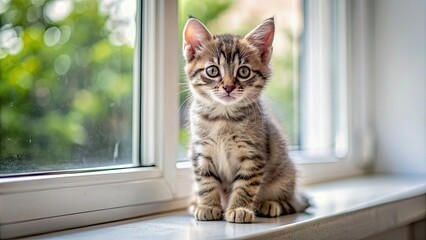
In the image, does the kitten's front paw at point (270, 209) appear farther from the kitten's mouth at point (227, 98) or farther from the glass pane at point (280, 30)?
the glass pane at point (280, 30)

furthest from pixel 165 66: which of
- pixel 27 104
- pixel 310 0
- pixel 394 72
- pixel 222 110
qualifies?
pixel 394 72

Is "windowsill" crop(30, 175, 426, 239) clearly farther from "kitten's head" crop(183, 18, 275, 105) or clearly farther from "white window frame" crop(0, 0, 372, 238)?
"kitten's head" crop(183, 18, 275, 105)

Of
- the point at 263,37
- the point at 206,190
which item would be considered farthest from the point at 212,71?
the point at 206,190

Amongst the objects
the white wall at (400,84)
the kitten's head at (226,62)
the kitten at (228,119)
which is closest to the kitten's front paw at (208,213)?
the kitten at (228,119)

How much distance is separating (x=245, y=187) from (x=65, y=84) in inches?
16.4

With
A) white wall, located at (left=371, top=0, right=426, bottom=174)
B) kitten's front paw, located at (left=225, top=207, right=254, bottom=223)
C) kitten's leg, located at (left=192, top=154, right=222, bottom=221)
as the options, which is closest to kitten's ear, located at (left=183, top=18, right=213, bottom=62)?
kitten's leg, located at (left=192, top=154, right=222, bottom=221)

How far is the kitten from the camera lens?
3.57 feet

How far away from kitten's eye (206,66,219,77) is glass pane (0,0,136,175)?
22 cm

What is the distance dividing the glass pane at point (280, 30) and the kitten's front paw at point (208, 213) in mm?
470

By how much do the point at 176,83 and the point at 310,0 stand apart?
2.84 feet

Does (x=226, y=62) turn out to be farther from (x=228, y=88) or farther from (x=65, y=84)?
(x=65, y=84)

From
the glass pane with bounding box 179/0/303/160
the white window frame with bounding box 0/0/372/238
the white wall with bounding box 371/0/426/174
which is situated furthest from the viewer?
the white wall with bounding box 371/0/426/174

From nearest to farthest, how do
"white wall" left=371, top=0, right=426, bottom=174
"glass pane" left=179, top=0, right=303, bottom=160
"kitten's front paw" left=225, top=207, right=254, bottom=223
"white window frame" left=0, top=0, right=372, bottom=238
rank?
"white window frame" left=0, top=0, right=372, bottom=238, "kitten's front paw" left=225, top=207, right=254, bottom=223, "glass pane" left=179, top=0, right=303, bottom=160, "white wall" left=371, top=0, right=426, bottom=174

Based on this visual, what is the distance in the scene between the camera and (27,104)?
101 cm
